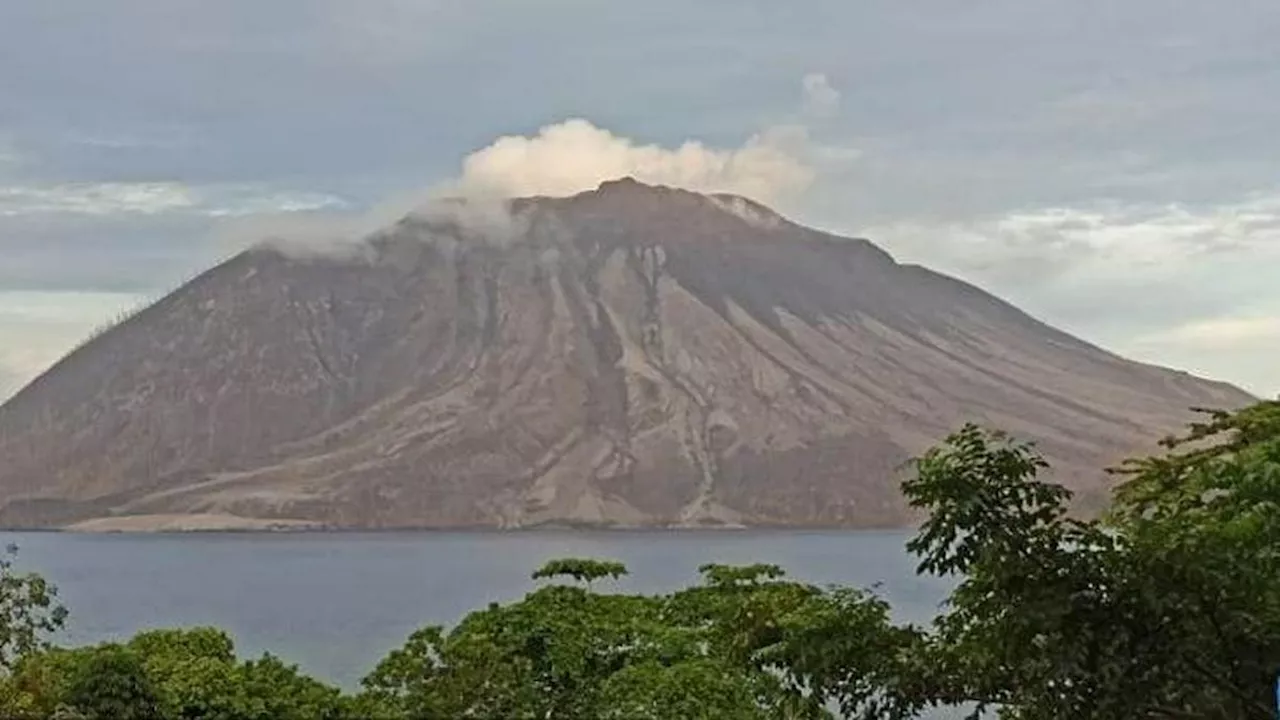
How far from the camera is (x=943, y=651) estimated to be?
9.51 m

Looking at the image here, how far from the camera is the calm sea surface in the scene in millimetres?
64688

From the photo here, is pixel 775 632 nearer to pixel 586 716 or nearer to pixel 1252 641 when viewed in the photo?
pixel 586 716

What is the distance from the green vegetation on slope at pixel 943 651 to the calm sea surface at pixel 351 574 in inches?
915

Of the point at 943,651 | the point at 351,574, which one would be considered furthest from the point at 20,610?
the point at 351,574

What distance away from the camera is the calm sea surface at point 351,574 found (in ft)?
212

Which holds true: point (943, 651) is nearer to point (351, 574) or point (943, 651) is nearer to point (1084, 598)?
point (1084, 598)

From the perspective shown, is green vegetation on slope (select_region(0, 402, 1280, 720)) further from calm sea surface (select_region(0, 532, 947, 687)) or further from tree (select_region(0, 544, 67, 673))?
calm sea surface (select_region(0, 532, 947, 687))

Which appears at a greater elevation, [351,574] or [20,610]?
[20,610]

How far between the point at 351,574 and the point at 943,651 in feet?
353

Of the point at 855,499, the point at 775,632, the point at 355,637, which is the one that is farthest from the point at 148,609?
the point at 855,499

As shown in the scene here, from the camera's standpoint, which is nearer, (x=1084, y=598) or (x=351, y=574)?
(x=1084, y=598)

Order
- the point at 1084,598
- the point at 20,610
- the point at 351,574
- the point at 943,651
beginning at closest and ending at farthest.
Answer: the point at 1084,598 < the point at 943,651 < the point at 20,610 < the point at 351,574

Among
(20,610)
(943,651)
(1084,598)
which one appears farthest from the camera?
(20,610)

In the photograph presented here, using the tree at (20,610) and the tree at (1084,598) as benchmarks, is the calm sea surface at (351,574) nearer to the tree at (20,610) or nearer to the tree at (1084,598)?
the tree at (20,610)
